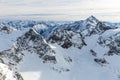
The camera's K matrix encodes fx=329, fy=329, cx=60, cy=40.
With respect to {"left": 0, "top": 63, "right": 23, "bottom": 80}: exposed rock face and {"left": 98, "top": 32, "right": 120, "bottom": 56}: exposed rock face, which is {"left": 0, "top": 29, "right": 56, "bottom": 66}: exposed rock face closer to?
{"left": 0, "top": 63, "right": 23, "bottom": 80}: exposed rock face

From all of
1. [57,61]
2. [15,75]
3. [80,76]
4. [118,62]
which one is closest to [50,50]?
[57,61]

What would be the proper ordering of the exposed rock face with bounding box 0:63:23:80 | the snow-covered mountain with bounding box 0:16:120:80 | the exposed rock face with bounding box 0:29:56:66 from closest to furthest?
the exposed rock face with bounding box 0:63:23:80, the snow-covered mountain with bounding box 0:16:120:80, the exposed rock face with bounding box 0:29:56:66

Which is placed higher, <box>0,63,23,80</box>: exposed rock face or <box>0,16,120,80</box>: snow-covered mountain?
<box>0,63,23,80</box>: exposed rock face

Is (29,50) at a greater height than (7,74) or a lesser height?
lesser

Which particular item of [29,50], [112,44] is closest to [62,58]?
[29,50]

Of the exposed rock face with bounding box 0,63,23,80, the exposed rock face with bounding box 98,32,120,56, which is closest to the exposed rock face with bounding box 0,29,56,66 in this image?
the exposed rock face with bounding box 0,63,23,80

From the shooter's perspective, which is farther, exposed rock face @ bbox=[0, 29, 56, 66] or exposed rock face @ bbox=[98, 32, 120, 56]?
exposed rock face @ bbox=[98, 32, 120, 56]

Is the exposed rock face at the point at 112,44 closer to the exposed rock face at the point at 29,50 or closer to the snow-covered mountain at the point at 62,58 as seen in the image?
the snow-covered mountain at the point at 62,58

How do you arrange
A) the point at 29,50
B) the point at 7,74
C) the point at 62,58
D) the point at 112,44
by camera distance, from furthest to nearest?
1. the point at 112,44
2. the point at 62,58
3. the point at 29,50
4. the point at 7,74

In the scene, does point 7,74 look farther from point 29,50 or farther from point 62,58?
point 62,58

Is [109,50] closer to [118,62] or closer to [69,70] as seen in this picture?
[118,62]

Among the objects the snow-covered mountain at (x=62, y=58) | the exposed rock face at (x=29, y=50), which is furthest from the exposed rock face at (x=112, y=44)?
A: the exposed rock face at (x=29, y=50)
